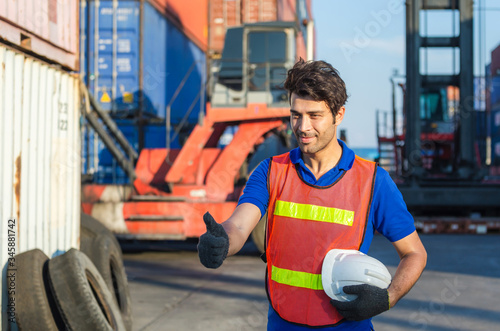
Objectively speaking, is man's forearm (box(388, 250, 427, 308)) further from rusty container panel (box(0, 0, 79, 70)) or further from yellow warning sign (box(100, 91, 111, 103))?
yellow warning sign (box(100, 91, 111, 103))

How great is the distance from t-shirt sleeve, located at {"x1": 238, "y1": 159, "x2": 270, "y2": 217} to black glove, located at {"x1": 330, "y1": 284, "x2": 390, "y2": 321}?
0.53m

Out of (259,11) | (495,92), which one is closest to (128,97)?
(259,11)

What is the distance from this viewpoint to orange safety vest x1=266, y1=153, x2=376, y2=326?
2.31 meters

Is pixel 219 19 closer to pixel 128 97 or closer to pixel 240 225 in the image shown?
pixel 128 97

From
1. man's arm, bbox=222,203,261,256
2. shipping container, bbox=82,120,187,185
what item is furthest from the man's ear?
shipping container, bbox=82,120,187,185

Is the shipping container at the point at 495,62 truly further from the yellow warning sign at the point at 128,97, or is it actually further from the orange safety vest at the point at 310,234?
the orange safety vest at the point at 310,234

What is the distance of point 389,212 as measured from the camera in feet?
7.78

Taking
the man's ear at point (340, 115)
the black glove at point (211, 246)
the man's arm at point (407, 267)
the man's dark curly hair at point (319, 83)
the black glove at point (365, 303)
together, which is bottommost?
the black glove at point (365, 303)

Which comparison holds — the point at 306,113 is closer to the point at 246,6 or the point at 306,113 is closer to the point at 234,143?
the point at 234,143

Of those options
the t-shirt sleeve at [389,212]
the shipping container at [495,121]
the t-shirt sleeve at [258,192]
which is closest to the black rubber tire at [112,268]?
the t-shirt sleeve at [258,192]

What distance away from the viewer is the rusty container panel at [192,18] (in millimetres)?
15867

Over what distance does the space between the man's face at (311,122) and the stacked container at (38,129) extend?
354 centimetres

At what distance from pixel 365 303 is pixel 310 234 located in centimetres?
37

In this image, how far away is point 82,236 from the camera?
7016 mm
